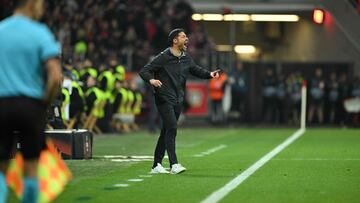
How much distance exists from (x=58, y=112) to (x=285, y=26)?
65.3 feet

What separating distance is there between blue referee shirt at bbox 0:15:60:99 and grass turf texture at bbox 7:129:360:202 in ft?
11.2

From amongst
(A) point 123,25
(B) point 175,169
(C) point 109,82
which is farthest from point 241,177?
(A) point 123,25

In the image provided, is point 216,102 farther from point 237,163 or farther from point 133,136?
point 237,163

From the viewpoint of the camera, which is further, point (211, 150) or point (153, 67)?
point (211, 150)

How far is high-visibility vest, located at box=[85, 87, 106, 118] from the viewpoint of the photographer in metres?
26.9

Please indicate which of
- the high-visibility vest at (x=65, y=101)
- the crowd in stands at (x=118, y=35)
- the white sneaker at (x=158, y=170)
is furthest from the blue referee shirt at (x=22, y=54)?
the crowd in stands at (x=118, y=35)

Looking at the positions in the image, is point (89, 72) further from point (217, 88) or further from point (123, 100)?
point (217, 88)

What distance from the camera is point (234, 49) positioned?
37.1m

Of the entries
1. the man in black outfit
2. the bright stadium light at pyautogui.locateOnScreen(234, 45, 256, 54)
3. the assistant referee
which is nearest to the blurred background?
the bright stadium light at pyautogui.locateOnScreen(234, 45, 256, 54)

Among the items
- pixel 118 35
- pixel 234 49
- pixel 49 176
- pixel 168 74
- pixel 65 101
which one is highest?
pixel 118 35

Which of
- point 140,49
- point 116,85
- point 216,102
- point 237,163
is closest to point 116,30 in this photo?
point 140,49

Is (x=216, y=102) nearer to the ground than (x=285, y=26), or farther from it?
nearer to the ground

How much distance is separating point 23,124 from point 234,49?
28750 millimetres

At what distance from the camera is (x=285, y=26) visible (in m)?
39.5
